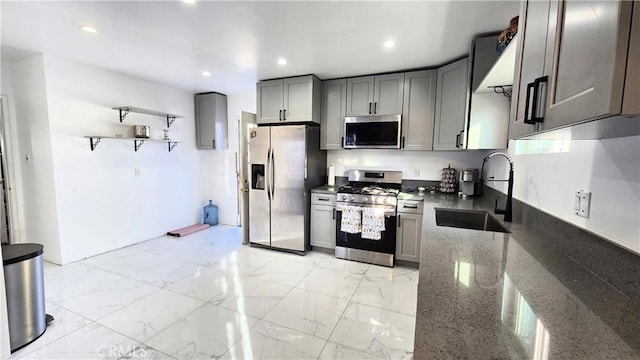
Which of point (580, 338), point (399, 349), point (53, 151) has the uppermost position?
point (53, 151)

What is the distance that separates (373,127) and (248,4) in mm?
2028

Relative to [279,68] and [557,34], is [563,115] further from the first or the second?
[279,68]

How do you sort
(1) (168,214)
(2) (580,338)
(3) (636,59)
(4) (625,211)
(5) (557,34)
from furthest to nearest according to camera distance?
(1) (168,214), (4) (625,211), (5) (557,34), (2) (580,338), (3) (636,59)

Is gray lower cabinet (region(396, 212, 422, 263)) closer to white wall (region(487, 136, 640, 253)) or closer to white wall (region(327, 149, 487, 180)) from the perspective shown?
white wall (region(327, 149, 487, 180))

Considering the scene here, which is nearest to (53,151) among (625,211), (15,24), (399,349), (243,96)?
(15,24)

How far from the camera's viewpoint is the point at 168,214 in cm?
441

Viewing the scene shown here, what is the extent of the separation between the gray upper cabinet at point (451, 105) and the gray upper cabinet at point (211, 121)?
3531mm

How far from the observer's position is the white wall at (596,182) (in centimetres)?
87

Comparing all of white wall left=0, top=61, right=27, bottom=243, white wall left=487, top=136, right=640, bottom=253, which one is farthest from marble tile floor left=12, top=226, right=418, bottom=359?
white wall left=487, top=136, right=640, bottom=253

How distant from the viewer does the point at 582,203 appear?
1106 mm

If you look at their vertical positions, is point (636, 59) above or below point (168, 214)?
above

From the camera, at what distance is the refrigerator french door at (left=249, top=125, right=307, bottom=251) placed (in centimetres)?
346

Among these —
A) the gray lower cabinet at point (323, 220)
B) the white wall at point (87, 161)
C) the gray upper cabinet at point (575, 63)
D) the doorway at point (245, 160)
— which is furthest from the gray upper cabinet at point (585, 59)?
the white wall at point (87, 161)

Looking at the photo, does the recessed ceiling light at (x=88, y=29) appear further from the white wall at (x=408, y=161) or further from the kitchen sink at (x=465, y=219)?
the kitchen sink at (x=465, y=219)
